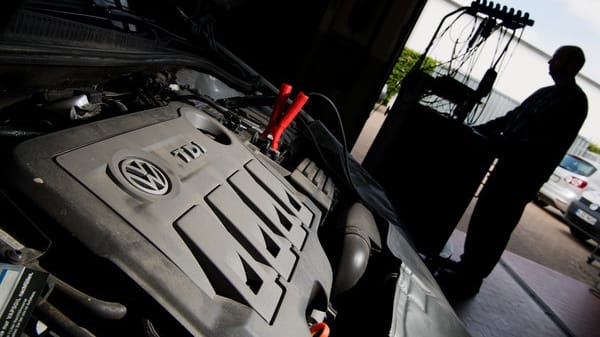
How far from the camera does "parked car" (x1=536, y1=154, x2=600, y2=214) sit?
6.70 m

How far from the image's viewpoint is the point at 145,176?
0.68 m

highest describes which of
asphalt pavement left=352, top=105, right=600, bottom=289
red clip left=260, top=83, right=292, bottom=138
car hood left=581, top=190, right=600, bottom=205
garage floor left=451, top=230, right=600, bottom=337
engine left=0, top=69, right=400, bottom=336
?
car hood left=581, top=190, right=600, bottom=205

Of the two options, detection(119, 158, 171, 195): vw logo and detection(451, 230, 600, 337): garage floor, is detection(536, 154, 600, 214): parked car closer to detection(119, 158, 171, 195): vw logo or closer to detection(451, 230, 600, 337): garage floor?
detection(451, 230, 600, 337): garage floor

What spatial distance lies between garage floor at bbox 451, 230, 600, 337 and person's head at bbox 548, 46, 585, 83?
1864mm

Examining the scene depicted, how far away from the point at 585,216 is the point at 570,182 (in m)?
1.19

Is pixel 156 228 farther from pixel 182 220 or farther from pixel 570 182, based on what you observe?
pixel 570 182

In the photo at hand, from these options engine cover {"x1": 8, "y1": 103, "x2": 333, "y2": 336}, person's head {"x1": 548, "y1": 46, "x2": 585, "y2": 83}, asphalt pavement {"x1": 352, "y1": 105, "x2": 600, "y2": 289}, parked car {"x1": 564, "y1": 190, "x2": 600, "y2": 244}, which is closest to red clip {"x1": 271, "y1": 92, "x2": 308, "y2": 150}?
engine cover {"x1": 8, "y1": 103, "x2": 333, "y2": 336}

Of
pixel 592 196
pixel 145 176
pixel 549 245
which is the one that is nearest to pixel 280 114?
pixel 145 176

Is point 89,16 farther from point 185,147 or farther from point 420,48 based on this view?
point 420,48

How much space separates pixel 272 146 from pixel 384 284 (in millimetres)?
623

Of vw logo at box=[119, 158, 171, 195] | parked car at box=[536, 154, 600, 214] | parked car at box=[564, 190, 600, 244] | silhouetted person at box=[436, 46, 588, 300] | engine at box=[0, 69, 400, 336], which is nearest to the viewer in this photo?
engine at box=[0, 69, 400, 336]

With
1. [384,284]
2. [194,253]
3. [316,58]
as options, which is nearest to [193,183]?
[194,253]

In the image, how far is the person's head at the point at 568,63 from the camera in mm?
2674

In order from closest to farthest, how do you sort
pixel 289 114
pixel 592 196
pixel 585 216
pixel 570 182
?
1. pixel 289 114
2. pixel 585 216
3. pixel 592 196
4. pixel 570 182
